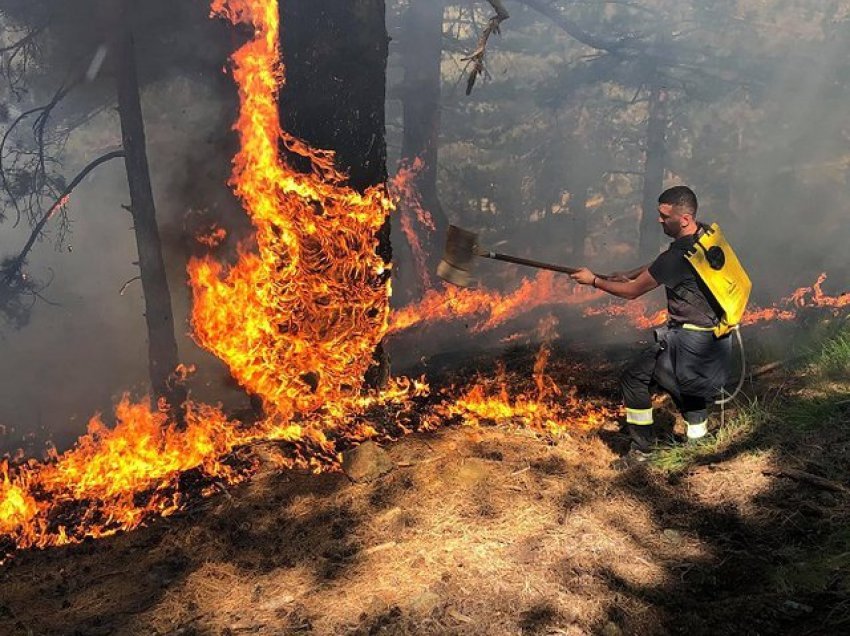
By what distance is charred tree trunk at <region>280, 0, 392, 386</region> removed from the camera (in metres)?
6.05

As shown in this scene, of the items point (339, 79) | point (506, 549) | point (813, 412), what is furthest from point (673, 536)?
point (339, 79)

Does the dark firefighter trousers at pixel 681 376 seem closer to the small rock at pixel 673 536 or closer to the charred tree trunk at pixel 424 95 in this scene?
the small rock at pixel 673 536

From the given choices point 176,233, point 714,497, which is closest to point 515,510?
point 714,497

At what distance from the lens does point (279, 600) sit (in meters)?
3.65

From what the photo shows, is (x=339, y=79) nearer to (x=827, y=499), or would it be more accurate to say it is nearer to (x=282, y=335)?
(x=282, y=335)

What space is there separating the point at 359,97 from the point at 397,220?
1261 centimetres

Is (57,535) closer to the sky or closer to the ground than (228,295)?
closer to the ground

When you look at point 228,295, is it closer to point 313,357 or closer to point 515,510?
point 313,357

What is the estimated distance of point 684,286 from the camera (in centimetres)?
498

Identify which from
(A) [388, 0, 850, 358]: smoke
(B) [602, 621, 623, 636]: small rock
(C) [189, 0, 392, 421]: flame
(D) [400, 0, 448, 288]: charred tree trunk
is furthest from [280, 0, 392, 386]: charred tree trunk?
(A) [388, 0, 850, 358]: smoke

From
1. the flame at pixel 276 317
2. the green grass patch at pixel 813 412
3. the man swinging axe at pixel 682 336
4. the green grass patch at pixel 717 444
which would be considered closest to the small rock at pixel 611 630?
the green grass patch at pixel 717 444

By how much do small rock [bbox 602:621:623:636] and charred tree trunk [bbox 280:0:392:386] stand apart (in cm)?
447

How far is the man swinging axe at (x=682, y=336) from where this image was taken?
490cm

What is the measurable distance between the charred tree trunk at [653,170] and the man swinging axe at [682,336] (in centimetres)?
1655
